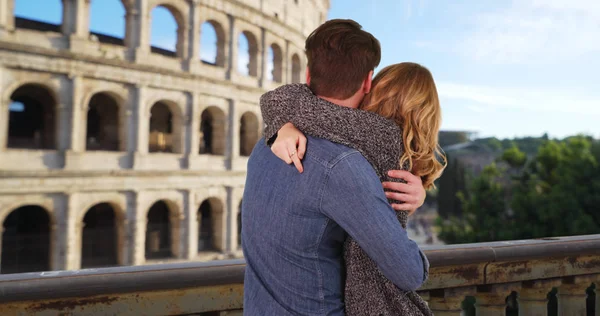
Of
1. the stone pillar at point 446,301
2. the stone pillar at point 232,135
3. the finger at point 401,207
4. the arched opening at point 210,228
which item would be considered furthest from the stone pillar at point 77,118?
the finger at point 401,207

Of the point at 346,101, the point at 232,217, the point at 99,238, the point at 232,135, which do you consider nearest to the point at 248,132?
the point at 232,135

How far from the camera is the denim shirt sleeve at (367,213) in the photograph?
1.27 m

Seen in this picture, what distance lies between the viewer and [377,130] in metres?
1.37

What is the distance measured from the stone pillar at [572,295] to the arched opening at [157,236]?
57.2 ft

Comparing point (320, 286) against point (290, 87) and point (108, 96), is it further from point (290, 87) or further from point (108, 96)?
point (108, 96)

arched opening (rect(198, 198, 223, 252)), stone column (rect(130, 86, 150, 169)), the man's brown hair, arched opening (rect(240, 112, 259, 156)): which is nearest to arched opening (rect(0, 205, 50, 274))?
stone column (rect(130, 86, 150, 169))

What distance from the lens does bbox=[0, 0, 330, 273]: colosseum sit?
614 inches

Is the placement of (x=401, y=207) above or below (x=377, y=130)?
below

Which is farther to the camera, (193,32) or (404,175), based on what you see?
(193,32)

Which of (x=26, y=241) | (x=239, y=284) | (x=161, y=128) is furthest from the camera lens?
(x=161, y=128)

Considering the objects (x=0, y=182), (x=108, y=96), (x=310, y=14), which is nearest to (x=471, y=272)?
(x=0, y=182)

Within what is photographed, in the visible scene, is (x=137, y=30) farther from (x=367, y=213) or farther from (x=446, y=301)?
(x=367, y=213)

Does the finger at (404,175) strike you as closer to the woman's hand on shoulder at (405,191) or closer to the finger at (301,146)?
the woman's hand on shoulder at (405,191)

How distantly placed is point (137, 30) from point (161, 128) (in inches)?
174
